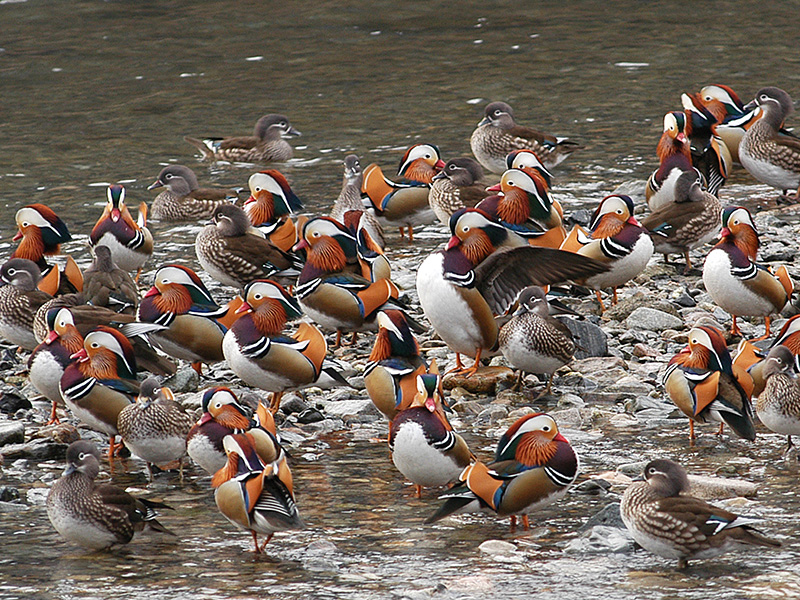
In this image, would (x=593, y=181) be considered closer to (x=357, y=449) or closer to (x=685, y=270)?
(x=685, y=270)

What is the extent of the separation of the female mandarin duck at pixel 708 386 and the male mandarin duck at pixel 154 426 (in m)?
2.64

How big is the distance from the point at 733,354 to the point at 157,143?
28.1ft

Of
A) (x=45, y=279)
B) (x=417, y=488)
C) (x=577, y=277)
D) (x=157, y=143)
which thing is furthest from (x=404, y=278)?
(x=157, y=143)

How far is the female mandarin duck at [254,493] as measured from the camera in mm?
5007

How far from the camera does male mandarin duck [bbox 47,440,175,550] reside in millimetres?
5207

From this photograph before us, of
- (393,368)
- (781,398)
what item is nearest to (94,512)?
(393,368)

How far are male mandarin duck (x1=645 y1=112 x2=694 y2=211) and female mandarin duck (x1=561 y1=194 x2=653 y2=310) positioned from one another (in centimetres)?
134

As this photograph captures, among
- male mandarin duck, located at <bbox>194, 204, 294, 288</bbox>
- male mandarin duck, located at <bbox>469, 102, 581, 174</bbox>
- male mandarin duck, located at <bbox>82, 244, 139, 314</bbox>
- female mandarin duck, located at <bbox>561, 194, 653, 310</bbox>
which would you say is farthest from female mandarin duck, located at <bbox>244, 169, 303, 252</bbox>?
male mandarin duck, located at <bbox>469, 102, 581, 174</bbox>

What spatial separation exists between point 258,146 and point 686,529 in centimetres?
918

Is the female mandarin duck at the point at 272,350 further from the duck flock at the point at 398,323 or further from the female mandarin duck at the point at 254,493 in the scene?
the female mandarin duck at the point at 254,493

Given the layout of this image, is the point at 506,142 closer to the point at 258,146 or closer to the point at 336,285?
the point at 258,146

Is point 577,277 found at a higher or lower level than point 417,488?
higher

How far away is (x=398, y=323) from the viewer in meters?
6.65

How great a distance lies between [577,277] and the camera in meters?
7.43
